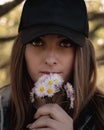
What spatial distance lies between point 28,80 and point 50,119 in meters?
0.57

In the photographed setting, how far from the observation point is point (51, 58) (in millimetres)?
2320

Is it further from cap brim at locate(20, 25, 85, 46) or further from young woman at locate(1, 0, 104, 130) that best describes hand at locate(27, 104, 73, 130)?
cap brim at locate(20, 25, 85, 46)

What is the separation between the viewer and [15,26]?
4309 millimetres

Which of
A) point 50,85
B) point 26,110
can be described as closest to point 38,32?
point 50,85

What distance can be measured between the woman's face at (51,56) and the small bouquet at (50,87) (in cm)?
8

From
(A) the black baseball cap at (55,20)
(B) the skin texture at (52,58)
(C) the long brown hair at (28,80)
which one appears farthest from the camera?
(C) the long brown hair at (28,80)

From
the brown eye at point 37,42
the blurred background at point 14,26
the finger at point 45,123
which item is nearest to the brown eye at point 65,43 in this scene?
the brown eye at point 37,42

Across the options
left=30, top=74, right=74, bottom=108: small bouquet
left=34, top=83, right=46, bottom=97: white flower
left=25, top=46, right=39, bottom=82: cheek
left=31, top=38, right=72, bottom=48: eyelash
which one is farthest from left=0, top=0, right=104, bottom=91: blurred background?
left=34, top=83, right=46, bottom=97: white flower

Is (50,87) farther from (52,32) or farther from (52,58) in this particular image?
(52,32)

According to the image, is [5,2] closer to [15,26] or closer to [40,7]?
[15,26]

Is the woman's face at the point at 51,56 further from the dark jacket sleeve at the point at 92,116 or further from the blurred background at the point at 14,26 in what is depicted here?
the blurred background at the point at 14,26

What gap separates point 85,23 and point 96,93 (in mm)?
424

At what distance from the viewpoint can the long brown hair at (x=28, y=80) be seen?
2.48m

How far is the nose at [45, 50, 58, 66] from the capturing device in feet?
7.58
